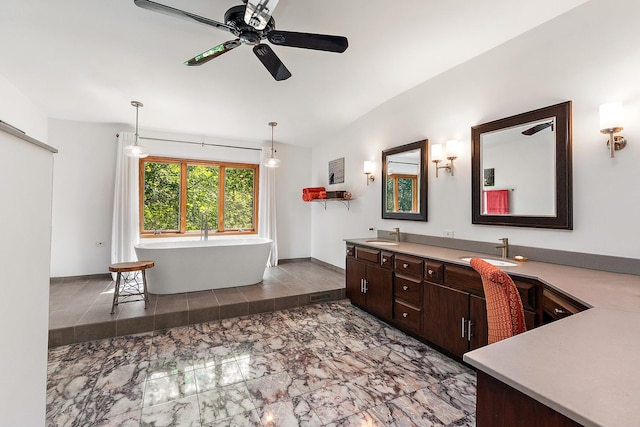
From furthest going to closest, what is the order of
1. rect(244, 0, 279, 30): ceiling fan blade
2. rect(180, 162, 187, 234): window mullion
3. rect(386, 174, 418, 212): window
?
rect(180, 162, 187, 234): window mullion, rect(386, 174, 418, 212): window, rect(244, 0, 279, 30): ceiling fan blade

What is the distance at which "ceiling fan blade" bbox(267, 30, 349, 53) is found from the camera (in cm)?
188

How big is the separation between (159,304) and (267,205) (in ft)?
8.50

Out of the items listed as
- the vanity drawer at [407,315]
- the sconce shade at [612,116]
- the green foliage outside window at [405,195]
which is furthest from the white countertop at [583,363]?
the green foliage outside window at [405,195]

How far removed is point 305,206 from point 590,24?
15.5 ft

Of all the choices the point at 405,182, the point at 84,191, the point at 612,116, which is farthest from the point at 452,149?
the point at 84,191

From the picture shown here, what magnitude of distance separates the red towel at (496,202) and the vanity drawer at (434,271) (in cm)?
72

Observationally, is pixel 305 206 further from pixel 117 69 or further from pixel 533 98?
pixel 533 98

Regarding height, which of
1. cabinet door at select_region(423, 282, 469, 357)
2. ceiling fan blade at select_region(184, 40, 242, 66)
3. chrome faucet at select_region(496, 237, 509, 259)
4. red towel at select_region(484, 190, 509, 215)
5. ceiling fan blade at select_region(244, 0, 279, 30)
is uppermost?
ceiling fan blade at select_region(184, 40, 242, 66)

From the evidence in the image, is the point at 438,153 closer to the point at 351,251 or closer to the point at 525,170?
the point at 525,170

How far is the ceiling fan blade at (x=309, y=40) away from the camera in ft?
6.18

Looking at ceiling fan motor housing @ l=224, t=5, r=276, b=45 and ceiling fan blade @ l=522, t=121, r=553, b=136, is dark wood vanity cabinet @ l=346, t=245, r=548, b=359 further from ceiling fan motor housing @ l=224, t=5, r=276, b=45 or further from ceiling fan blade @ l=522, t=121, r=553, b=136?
ceiling fan motor housing @ l=224, t=5, r=276, b=45

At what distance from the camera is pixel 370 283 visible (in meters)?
3.24

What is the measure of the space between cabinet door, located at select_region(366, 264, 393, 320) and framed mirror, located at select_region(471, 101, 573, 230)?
1061 mm

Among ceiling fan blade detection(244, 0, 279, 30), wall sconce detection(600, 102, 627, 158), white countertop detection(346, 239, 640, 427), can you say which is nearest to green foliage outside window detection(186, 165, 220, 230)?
ceiling fan blade detection(244, 0, 279, 30)
